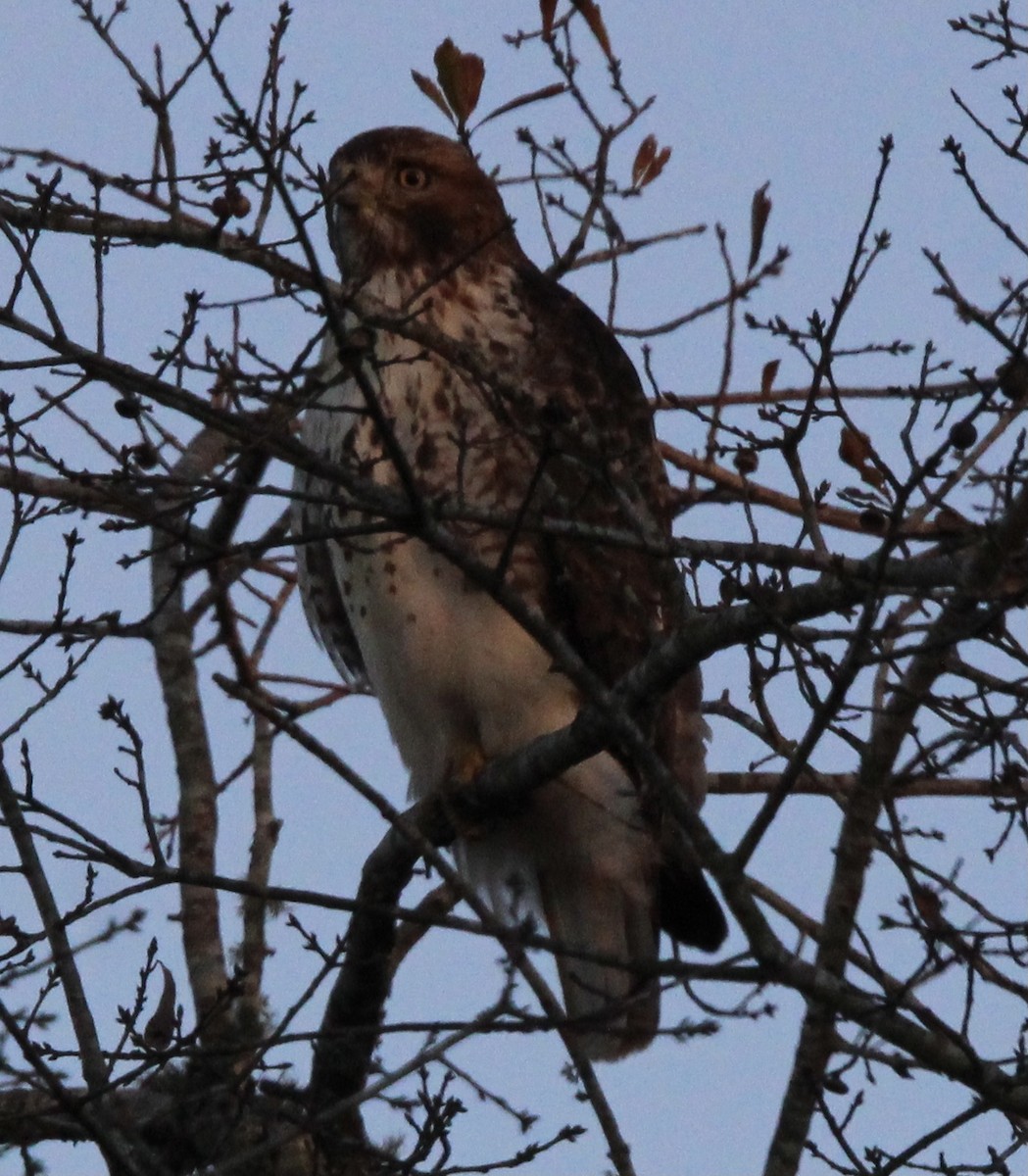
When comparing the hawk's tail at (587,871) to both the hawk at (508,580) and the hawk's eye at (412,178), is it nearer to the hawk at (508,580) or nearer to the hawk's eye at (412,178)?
the hawk at (508,580)

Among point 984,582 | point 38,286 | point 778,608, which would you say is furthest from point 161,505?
point 984,582

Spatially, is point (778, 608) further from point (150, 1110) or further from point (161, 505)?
point (161, 505)

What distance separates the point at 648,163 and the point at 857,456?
1.47 m

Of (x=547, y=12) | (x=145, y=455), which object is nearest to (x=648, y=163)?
(x=547, y=12)

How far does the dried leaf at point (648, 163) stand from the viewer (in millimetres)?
4637

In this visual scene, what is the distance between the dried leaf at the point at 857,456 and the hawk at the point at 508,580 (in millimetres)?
1139

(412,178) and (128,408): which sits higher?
(412,178)

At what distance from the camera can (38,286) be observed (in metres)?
3.17

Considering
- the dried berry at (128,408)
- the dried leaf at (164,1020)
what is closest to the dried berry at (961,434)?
the dried berry at (128,408)

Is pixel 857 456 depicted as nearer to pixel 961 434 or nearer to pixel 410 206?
pixel 961 434

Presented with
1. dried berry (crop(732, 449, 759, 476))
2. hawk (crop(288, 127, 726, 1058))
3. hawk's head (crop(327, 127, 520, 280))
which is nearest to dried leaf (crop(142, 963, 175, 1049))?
hawk (crop(288, 127, 726, 1058))

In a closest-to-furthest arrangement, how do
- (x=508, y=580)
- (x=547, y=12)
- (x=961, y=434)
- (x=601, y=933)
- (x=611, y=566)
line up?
(x=961, y=434) → (x=547, y=12) → (x=508, y=580) → (x=611, y=566) → (x=601, y=933)

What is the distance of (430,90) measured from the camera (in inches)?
165

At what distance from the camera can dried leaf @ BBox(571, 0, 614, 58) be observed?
4168 mm
